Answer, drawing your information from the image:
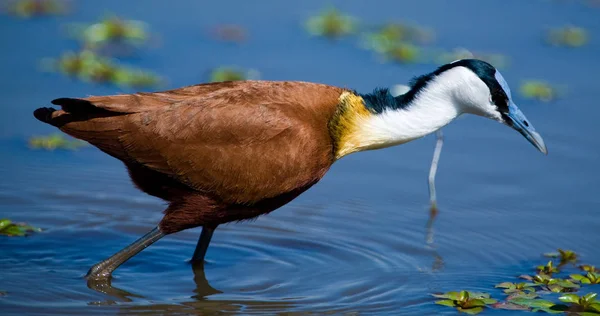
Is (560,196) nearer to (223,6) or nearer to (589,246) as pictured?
(589,246)

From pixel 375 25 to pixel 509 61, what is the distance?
1.31 metres

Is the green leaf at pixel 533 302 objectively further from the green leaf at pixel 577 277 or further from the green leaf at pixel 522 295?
the green leaf at pixel 577 277

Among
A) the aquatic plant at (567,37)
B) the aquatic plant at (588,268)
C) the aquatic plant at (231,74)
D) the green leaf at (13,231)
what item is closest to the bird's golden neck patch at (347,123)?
the aquatic plant at (588,268)

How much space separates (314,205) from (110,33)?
2.83 metres

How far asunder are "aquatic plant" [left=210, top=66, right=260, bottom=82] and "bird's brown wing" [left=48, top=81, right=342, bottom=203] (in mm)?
2732

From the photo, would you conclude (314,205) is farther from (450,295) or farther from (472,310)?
(472,310)

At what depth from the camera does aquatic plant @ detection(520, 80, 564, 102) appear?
8.90 metres

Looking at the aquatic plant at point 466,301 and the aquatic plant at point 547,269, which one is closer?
the aquatic plant at point 466,301

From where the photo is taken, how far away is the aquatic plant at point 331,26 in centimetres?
989

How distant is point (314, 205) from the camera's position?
7.49 m

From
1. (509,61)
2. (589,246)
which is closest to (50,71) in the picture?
(509,61)

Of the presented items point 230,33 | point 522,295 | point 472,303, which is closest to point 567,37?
point 230,33

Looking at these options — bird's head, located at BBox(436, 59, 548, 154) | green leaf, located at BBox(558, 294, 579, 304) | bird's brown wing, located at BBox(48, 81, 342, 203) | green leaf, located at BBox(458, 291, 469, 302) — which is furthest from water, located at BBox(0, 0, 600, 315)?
bird's head, located at BBox(436, 59, 548, 154)

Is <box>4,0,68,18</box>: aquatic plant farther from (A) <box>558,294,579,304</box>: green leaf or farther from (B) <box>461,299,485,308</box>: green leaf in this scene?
(A) <box>558,294,579,304</box>: green leaf
